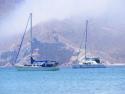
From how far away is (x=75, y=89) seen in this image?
258 feet

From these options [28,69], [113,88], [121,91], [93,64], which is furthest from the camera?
[93,64]

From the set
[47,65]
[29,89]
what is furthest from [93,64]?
[29,89]

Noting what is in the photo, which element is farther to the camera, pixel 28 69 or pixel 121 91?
pixel 28 69

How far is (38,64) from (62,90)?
67022mm

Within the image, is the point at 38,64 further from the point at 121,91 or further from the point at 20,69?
the point at 121,91

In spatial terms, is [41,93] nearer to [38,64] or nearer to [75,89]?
[75,89]

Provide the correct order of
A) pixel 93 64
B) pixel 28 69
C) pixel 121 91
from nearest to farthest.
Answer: pixel 121 91, pixel 28 69, pixel 93 64

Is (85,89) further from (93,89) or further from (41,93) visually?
(41,93)

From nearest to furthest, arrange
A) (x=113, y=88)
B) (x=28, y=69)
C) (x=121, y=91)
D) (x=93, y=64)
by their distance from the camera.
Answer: (x=121, y=91), (x=113, y=88), (x=28, y=69), (x=93, y=64)

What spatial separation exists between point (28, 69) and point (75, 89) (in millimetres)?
62274

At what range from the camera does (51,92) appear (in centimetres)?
7481

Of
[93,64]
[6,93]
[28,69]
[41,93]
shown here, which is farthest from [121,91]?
[93,64]

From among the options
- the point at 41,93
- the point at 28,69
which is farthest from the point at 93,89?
the point at 28,69

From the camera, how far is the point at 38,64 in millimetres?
144500
